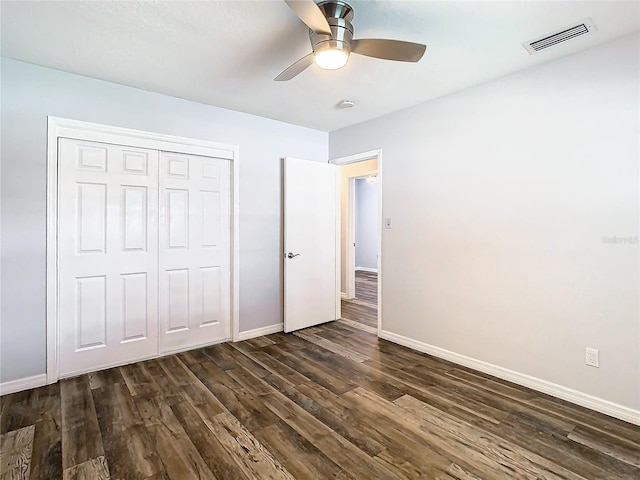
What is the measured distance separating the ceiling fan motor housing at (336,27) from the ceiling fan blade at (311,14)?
0.06 metres

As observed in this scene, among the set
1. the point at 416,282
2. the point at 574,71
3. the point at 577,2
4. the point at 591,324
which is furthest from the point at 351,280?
the point at 577,2

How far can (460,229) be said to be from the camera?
3.12 metres

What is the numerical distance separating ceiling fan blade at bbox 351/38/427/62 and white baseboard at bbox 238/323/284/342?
302 centimetres

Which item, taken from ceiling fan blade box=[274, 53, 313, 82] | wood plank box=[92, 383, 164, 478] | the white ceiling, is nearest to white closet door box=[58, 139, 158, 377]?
wood plank box=[92, 383, 164, 478]

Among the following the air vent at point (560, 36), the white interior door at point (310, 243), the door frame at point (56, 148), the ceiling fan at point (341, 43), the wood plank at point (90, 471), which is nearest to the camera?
the wood plank at point (90, 471)

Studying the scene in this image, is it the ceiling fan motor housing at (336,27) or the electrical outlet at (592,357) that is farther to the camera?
the electrical outlet at (592,357)

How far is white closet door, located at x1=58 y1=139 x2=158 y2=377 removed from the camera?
2.81 m

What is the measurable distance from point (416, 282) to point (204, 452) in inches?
94.8

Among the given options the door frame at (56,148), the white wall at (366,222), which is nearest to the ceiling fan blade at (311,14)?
the door frame at (56,148)

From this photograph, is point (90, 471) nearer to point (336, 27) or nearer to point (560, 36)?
point (336, 27)

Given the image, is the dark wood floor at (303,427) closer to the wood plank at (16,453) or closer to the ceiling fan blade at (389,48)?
the wood plank at (16,453)

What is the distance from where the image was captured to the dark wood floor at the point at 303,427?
5.85 feet

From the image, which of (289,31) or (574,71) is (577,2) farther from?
(289,31)

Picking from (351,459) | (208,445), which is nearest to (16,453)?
(208,445)
